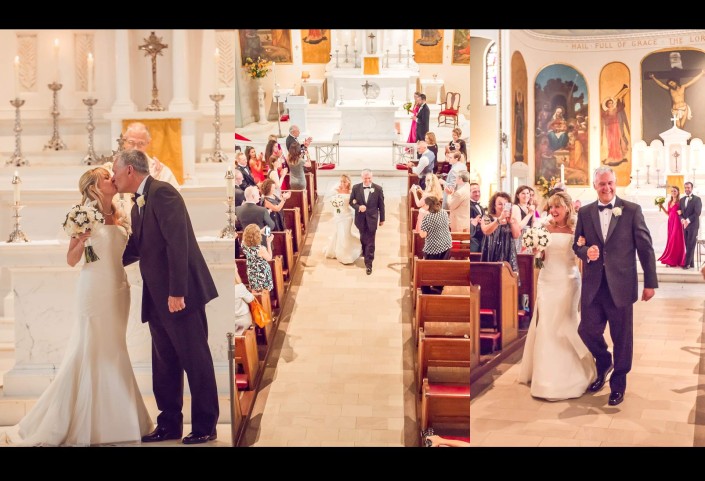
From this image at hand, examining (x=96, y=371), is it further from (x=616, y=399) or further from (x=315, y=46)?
(x=616, y=399)

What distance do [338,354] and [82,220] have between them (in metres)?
1.74

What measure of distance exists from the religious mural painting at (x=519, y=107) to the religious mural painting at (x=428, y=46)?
471 mm

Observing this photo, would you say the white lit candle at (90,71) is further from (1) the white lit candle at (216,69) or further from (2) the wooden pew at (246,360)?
(2) the wooden pew at (246,360)

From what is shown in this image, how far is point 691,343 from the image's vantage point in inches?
211

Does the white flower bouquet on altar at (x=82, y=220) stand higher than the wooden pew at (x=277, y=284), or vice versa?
the white flower bouquet on altar at (x=82, y=220)

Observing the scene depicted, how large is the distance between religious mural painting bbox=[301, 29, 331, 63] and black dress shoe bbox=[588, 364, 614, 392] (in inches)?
104

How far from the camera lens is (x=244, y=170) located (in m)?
5.30

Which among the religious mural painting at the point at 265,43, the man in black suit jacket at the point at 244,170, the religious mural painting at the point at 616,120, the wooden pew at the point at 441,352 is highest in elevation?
the religious mural painting at the point at 265,43

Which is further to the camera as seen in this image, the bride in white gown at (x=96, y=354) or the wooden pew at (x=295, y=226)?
the wooden pew at (x=295, y=226)

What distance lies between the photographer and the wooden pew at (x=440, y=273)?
207 inches

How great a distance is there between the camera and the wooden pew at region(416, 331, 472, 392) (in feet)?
16.9

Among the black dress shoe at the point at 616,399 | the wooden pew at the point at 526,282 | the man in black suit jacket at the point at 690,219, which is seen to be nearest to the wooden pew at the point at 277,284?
the wooden pew at the point at 526,282

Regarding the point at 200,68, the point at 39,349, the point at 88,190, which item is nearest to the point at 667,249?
the point at 200,68
